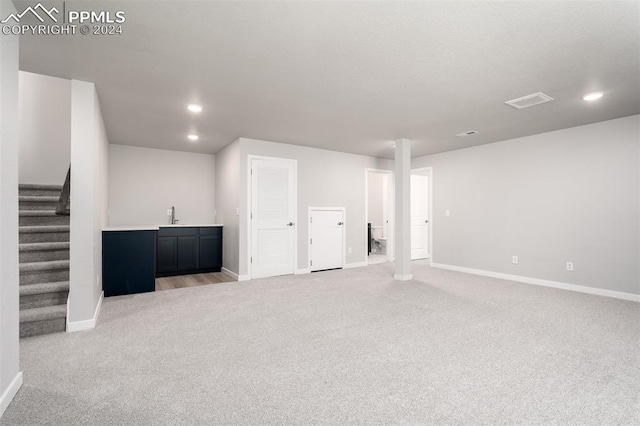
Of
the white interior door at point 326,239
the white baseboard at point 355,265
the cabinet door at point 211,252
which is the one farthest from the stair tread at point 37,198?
the white baseboard at point 355,265

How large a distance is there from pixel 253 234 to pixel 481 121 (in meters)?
3.88

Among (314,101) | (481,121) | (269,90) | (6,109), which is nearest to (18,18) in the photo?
(6,109)

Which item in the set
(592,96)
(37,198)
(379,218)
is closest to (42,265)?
(37,198)

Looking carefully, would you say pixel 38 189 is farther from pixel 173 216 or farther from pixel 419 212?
pixel 419 212

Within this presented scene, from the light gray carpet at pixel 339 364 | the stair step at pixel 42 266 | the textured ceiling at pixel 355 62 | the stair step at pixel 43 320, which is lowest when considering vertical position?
the light gray carpet at pixel 339 364

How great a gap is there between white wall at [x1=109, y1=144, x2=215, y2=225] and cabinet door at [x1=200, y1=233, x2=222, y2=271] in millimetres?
798

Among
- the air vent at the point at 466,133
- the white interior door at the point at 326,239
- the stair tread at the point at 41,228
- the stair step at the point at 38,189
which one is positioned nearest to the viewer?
the stair tread at the point at 41,228

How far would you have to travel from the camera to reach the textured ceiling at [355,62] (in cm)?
205

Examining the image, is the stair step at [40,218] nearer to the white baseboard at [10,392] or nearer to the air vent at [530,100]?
the white baseboard at [10,392]

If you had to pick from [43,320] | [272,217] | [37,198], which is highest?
[37,198]

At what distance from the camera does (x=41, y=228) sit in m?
3.57

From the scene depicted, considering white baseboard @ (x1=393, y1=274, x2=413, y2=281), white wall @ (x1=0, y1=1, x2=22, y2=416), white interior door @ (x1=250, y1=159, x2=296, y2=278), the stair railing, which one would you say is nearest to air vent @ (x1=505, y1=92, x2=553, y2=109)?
white baseboard @ (x1=393, y1=274, x2=413, y2=281)

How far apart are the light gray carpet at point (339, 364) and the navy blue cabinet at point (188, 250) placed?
173cm

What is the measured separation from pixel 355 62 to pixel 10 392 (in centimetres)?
327
